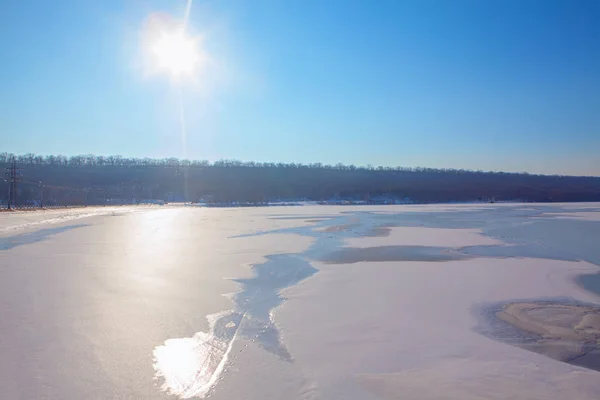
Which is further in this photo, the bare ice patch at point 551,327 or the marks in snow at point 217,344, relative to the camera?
the bare ice patch at point 551,327

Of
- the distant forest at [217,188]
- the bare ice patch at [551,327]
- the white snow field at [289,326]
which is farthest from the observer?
the distant forest at [217,188]

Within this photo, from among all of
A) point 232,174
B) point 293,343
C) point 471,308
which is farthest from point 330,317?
point 232,174

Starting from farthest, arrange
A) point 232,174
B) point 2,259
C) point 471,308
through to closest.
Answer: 1. point 232,174
2. point 2,259
3. point 471,308

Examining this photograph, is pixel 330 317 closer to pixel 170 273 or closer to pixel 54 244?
pixel 170 273

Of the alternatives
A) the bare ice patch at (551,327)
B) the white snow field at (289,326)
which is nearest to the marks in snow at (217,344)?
the white snow field at (289,326)

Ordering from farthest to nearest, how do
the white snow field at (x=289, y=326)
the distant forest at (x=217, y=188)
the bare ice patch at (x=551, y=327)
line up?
the distant forest at (x=217, y=188), the bare ice patch at (x=551, y=327), the white snow field at (x=289, y=326)

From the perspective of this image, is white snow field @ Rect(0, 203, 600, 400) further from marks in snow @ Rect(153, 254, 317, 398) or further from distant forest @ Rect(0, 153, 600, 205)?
distant forest @ Rect(0, 153, 600, 205)

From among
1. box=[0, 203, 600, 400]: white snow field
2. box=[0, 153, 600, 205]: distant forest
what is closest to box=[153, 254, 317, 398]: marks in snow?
box=[0, 203, 600, 400]: white snow field

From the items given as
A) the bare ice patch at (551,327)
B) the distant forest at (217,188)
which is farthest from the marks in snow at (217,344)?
the distant forest at (217,188)

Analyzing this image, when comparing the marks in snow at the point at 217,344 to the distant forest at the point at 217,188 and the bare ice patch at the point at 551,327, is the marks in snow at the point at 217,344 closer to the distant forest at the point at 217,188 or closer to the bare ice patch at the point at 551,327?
the bare ice patch at the point at 551,327
